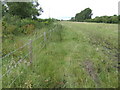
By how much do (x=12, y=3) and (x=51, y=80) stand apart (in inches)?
636

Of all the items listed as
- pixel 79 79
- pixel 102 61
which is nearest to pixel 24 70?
pixel 79 79

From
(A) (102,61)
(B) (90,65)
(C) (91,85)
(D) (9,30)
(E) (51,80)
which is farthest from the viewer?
(D) (9,30)

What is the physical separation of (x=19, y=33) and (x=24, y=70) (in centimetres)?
887

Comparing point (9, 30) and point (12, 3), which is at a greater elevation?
point (12, 3)

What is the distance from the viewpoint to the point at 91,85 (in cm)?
323

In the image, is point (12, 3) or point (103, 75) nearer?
point (103, 75)

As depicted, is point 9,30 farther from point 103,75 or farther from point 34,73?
point 103,75

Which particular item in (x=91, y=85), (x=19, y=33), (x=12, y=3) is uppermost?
(x=12, y=3)

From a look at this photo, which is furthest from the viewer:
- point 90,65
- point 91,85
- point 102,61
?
point 102,61

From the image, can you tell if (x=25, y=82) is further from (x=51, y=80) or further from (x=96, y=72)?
(x=96, y=72)

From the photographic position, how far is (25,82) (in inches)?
132

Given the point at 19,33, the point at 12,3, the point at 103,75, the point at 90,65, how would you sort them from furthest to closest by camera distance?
the point at 12,3 → the point at 19,33 → the point at 90,65 → the point at 103,75

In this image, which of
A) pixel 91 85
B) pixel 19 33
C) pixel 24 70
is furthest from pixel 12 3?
pixel 91 85

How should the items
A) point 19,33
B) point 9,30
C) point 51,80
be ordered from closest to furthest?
point 51,80
point 9,30
point 19,33
